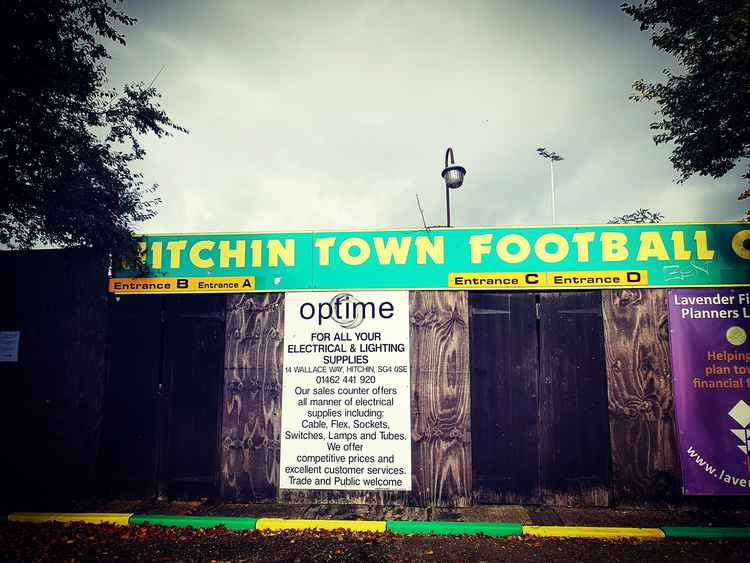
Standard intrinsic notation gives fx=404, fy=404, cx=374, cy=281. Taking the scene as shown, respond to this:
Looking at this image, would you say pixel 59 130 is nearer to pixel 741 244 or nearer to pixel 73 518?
pixel 73 518

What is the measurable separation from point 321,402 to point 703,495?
204 inches

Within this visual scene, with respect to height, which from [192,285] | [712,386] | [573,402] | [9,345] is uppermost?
[192,285]

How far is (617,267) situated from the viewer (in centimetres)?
564

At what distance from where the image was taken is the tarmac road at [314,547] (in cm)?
430

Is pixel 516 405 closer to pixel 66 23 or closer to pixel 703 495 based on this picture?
pixel 703 495

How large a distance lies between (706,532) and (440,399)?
3.34 metres

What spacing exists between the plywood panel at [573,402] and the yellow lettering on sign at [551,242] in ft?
1.68

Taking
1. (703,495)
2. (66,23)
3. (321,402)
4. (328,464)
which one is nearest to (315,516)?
(328,464)

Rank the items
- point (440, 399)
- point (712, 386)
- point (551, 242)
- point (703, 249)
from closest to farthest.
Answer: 1. point (712, 386)
2. point (703, 249)
3. point (440, 399)
4. point (551, 242)

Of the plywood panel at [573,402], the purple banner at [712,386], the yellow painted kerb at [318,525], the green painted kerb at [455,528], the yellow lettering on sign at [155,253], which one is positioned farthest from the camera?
the yellow lettering on sign at [155,253]

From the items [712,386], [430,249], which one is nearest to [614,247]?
[712,386]

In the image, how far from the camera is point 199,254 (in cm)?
606

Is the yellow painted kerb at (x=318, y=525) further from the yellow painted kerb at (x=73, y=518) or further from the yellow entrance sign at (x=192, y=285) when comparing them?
the yellow entrance sign at (x=192, y=285)

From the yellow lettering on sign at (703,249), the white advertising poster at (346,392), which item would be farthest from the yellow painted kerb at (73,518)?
the yellow lettering on sign at (703,249)
